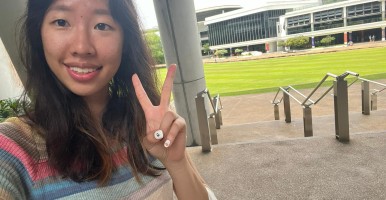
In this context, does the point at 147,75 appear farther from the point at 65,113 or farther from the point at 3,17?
the point at 3,17

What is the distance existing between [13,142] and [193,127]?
604 centimetres

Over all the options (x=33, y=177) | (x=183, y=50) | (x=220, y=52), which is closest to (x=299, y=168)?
(x=33, y=177)

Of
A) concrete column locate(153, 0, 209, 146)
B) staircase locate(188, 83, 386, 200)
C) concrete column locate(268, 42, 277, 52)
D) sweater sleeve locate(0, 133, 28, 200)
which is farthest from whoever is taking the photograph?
concrete column locate(268, 42, 277, 52)

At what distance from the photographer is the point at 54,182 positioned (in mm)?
918

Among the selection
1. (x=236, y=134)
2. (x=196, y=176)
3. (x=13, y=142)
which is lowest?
(x=236, y=134)

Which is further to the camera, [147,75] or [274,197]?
[274,197]

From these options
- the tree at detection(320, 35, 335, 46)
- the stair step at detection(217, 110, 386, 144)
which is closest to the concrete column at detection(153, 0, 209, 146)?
the stair step at detection(217, 110, 386, 144)

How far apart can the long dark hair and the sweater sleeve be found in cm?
9

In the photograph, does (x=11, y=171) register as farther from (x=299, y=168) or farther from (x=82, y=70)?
(x=299, y=168)

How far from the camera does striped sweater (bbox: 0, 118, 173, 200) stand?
33.9 inches

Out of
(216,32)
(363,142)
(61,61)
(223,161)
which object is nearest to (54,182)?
(61,61)

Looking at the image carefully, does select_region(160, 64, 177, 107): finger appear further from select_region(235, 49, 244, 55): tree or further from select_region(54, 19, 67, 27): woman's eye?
select_region(235, 49, 244, 55): tree

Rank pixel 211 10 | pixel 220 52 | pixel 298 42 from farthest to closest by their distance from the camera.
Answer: pixel 211 10 < pixel 220 52 < pixel 298 42

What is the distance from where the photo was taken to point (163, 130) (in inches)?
43.6
